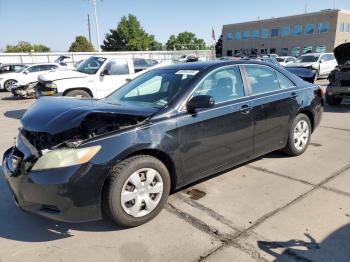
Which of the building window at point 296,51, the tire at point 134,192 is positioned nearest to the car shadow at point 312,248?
the tire at point 134,192

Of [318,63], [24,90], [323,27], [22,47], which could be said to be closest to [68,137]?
[24,90]

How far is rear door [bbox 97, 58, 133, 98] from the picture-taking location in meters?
9.88

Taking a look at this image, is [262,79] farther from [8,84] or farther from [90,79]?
[8,84]

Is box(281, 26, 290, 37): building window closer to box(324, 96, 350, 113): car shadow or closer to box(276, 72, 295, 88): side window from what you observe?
box(324, 96, 350, 113): car shadow

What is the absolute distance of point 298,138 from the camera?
17.2 ft

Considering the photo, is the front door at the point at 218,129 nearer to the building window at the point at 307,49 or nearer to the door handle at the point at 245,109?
the door handle at the point at 245,109

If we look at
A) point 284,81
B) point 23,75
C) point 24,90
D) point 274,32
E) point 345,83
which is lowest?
point 24,90

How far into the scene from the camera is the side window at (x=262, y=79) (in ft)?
14.6

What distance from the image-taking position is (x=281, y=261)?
8.99 feet

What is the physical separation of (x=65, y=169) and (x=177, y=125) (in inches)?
48.5

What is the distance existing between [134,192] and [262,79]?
8.31 ft

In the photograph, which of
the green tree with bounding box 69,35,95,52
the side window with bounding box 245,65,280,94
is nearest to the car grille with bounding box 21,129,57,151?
the side window with bounding box 245,65,280,94

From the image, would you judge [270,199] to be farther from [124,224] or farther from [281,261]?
[124,224]

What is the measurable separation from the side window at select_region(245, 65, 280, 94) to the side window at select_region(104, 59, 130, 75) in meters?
6.31
